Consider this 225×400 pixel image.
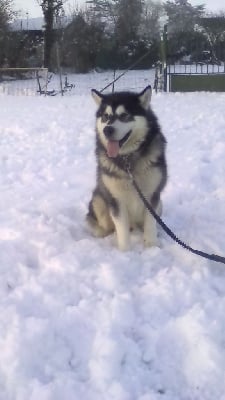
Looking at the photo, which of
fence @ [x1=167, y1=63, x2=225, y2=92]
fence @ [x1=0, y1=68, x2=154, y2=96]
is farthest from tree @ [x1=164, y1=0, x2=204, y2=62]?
fence @ [x1=167, y1=63, x2=225, y2=92]

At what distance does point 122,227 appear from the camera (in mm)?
4375

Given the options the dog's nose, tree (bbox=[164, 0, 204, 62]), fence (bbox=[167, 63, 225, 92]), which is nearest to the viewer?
the dog's nose

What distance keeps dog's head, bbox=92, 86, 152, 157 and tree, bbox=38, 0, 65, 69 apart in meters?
33.1

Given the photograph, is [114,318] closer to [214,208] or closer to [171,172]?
[214,208]

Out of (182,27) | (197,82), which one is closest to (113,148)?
(197,82)

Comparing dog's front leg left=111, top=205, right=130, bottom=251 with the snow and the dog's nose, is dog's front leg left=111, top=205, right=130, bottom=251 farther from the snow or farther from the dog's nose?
the dog's nose

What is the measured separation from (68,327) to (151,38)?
38.0 metres

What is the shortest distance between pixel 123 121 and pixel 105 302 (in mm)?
1483

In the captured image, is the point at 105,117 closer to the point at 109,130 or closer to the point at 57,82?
the point at 109,130

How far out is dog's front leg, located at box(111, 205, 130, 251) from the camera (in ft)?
14.3

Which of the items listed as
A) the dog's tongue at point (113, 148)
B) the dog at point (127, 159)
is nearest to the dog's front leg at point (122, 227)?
the dog at point (127, 159)

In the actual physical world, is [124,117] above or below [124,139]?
above

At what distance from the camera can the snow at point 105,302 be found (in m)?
2.84

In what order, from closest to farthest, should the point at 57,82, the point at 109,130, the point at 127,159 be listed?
the point at 109,130
the point at 127,159
the point at 57,82
